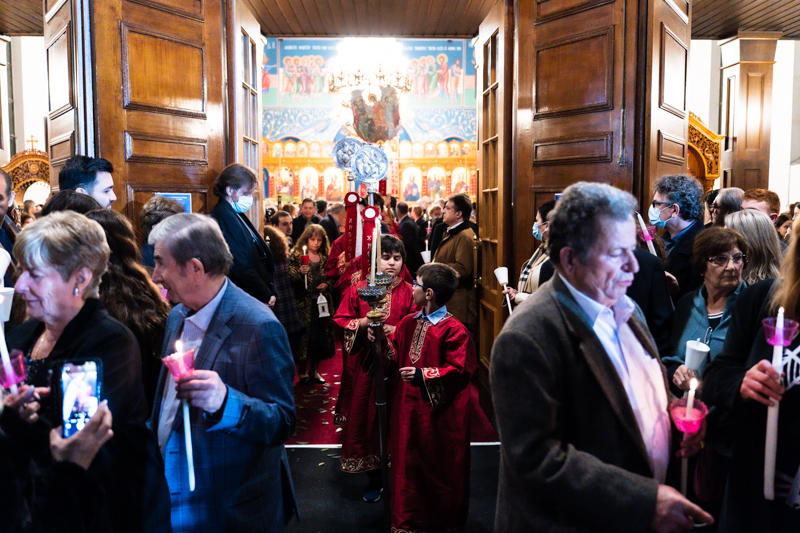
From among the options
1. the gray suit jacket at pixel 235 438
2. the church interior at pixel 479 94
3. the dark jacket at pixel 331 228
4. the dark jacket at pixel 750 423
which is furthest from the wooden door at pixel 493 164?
the gray suit jacket at pixel 235 438

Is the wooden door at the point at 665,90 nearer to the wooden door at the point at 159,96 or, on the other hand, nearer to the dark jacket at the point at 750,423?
the dark jacket at the point at 750,423

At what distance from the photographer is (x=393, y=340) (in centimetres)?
346

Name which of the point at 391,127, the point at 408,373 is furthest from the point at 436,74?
the point at 408,373

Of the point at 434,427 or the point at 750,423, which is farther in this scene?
the point at 434,427

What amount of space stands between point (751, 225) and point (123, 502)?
274 centimetres

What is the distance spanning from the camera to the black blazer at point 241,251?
12.5 feet

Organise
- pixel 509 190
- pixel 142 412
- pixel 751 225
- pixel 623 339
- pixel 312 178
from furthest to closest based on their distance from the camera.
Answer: pixel 312 178, pixel 509 190, pixel 751 225, pixel 142 412, pixel 623 339

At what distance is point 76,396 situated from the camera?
55.7 inches

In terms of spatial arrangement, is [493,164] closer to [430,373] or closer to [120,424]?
[430,373]

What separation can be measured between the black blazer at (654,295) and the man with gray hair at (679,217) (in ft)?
1.70

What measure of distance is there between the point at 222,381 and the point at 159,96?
3294mm

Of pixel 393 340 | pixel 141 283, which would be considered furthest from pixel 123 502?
pixel 393 340

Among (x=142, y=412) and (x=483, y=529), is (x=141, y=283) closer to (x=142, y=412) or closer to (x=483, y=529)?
(x=142, y=412)

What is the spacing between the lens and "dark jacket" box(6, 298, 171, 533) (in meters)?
1.53
